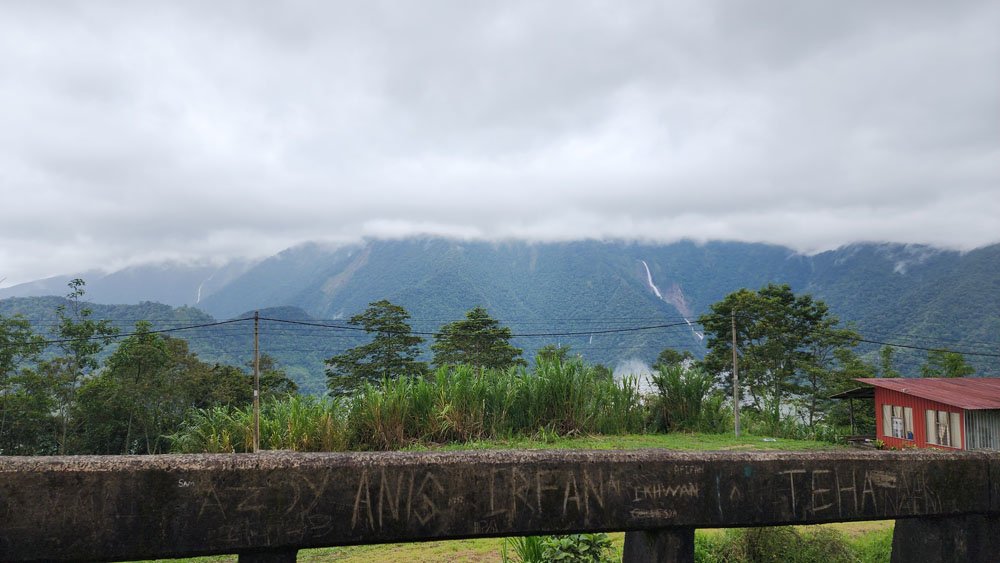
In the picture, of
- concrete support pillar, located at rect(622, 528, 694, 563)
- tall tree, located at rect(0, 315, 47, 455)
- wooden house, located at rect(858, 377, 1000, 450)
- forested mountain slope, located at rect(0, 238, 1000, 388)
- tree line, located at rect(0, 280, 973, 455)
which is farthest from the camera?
forested mountain slope, located at rect(0, 238, 1000, 388)

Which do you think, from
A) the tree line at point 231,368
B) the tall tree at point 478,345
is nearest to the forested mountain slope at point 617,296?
the tree line at point 231,368

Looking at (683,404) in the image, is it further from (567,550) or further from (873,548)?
(567,550)

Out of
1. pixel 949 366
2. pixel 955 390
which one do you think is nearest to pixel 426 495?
pixel 955 390

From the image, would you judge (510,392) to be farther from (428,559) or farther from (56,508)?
(56,508)

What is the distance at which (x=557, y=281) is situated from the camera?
165750 millimetres

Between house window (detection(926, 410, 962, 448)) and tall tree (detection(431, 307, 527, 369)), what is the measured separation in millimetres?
18043

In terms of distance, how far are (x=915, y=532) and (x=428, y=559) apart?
3.33 m

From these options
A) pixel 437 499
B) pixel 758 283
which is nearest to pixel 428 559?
pixel 437 499

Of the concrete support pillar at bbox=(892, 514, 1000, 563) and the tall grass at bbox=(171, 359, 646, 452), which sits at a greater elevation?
the concrete support pillar at bbox=(892, 514, 1000, 563)

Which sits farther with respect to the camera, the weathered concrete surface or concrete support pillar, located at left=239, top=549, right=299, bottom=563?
concrete support pillar, located at left=239, top=549, right=299, bottom=563

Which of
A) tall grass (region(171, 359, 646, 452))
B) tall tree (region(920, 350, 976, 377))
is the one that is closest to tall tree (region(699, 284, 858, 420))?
tall tree (region(920, 350, 976, 377))

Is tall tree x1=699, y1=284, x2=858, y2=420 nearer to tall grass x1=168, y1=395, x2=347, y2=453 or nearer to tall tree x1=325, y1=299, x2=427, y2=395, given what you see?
tall tree x1=325, y1=299, x2=427, y2=395

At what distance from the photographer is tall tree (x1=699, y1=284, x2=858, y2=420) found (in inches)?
1208

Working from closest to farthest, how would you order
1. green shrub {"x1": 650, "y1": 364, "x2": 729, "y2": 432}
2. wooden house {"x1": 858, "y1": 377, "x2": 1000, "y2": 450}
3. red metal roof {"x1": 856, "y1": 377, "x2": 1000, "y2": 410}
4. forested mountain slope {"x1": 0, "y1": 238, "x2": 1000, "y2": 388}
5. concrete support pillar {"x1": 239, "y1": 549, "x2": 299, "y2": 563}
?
1. concrete support pillar {"x1": 239, "y1": 549, "x2": 299, "y2": 563}
2. green shrub {"x1": 650, "y1": 364, "x2": 729, "y2": 432}
3. wooden house {"x1": 858, "y1": 377, "x2": 1000, "y2": 450}
4. red metal roof {"x1": 856, "y1": 377, "x2": 1000, "y2": 410}
5. forested mountain slope {"x1": 0, "y1": 238, "x2": 1000, "y2": 388}
